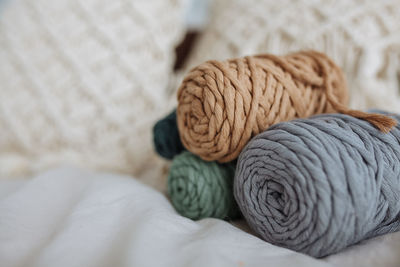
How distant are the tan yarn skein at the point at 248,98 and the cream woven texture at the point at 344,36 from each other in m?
0.13

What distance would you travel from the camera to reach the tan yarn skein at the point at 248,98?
0.31m

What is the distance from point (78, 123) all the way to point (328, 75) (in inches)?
19.2

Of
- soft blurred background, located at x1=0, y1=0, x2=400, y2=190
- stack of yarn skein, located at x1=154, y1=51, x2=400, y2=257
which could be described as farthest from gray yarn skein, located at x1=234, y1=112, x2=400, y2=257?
soft blurred background, located at x1=0, y1=0, x2=400, y2=190

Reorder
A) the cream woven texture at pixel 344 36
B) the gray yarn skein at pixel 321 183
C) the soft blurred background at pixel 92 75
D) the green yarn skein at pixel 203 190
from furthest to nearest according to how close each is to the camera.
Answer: the soft blurred background at pixel 92 75 → the cream woven texture at pixel 344 36 → the green yarn skein at pixel 203 190 → the gray yarn skein at pixel 321 183

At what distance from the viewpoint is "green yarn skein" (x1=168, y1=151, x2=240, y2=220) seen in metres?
0.35

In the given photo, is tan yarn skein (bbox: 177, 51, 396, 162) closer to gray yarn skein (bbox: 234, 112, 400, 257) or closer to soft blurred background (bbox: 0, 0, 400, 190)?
gray yarn skein (bbox: 234, 112, 400, 257)

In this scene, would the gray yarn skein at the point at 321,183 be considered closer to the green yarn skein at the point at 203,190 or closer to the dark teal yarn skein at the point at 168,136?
the green yarn skein at the point at 203,190

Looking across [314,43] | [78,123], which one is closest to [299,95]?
[314,43]

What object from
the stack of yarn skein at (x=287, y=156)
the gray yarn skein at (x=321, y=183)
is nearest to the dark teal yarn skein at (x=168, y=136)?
the stack of yarn skein at (x=287, y=156)

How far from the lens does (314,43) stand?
1.68 feet

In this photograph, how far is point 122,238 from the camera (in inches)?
10.9

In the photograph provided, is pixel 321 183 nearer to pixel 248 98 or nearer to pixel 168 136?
pixel 248 98

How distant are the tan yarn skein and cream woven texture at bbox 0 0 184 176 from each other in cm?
27

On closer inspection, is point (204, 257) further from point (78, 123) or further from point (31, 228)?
point (78, 123)
